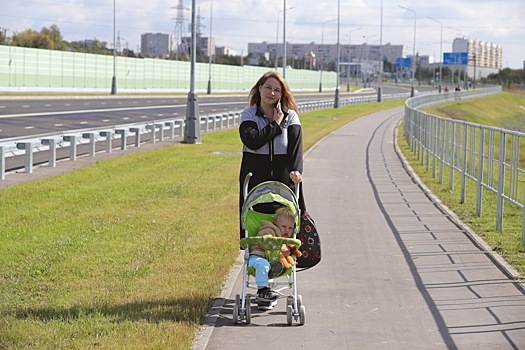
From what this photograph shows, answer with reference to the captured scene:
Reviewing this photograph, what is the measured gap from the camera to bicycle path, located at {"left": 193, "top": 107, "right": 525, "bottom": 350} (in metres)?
7.34

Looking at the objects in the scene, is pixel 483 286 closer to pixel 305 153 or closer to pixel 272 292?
pixel 272 292

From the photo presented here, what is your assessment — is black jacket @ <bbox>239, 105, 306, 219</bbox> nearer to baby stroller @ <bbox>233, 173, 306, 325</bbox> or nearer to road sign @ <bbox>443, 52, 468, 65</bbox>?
baby stroller @ <bbox>233, 173, 306, 325</bbox>

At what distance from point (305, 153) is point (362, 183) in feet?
28.6

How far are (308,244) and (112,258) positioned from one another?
2.78 m

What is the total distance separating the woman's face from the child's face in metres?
0.96

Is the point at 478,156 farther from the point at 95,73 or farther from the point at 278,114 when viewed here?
the point at 95,73


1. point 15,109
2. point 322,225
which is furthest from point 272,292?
point 15,109

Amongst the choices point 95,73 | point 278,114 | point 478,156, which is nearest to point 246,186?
point 278,114

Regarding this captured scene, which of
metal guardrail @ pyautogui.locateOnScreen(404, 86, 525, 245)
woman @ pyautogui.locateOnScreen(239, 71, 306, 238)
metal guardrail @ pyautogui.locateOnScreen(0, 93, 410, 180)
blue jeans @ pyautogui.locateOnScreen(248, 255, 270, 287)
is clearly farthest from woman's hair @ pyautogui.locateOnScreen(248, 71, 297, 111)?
metal guardrail @ pyautogui.locateOnScreen(0, 93, 410, 180)

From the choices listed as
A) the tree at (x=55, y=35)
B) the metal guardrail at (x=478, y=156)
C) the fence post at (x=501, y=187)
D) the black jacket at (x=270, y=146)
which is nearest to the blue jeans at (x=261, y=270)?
the black jacket at (x=270, y=146)

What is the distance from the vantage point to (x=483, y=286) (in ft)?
30.8

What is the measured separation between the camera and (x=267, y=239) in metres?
7.60

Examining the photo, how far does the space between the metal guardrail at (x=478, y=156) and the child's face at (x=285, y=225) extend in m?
4.58

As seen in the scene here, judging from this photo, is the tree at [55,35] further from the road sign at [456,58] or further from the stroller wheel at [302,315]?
the stroller wheel at [302,315]
